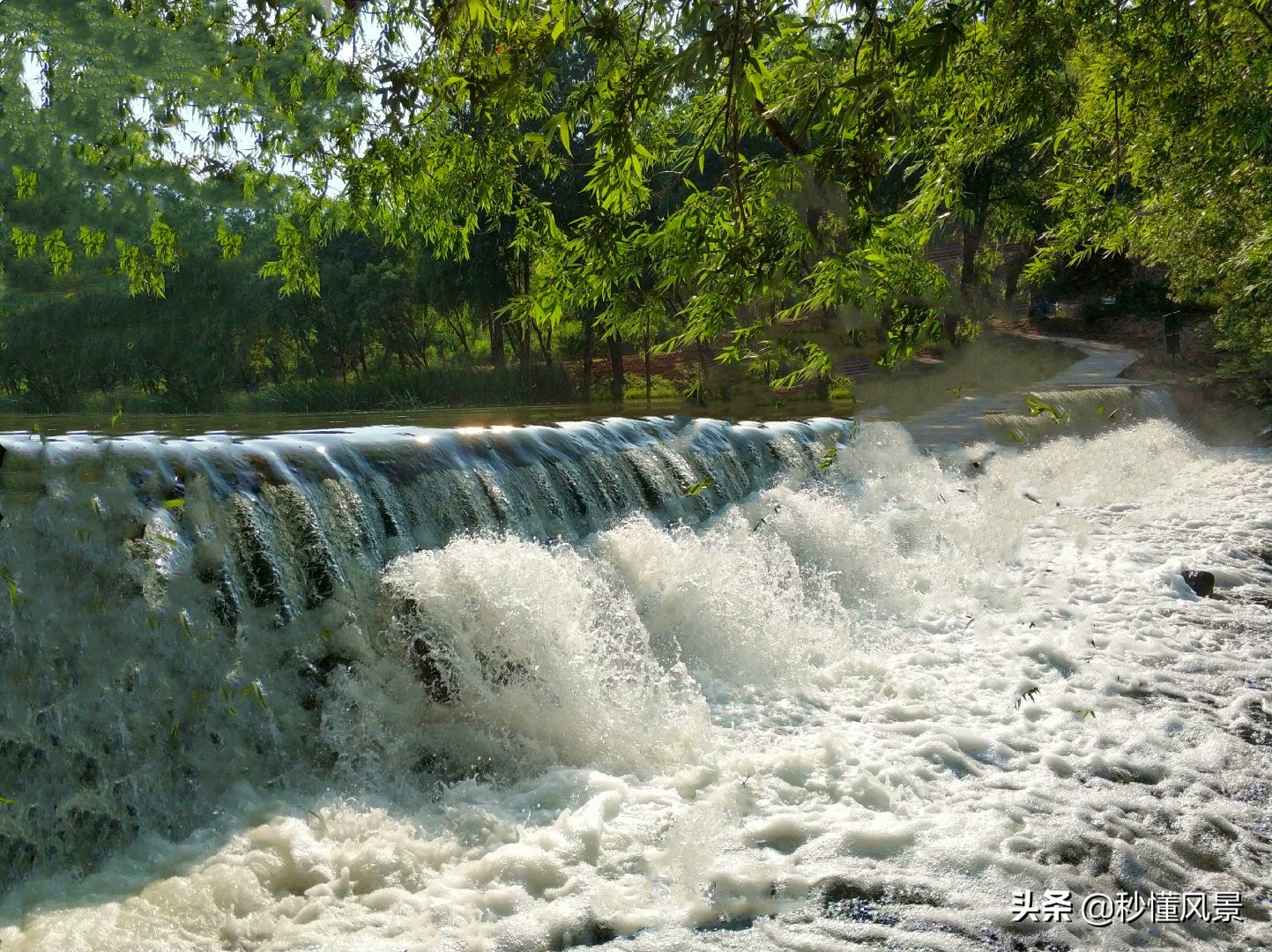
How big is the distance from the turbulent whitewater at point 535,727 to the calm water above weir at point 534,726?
0.07 ft

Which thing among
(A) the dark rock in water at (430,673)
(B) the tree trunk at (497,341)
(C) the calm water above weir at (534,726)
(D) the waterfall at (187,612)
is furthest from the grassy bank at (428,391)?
(A) the dark rock in water at (430,673)

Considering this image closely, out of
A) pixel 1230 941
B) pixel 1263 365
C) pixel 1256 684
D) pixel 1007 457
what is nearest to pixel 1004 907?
pixel 1230 941

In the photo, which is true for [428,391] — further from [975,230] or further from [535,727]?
[535,727]

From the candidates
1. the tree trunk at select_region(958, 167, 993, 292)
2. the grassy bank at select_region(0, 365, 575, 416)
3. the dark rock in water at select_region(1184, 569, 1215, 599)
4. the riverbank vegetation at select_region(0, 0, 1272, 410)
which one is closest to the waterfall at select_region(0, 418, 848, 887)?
the riverbank vegetation at select_region(0, 0, 1272, 410)

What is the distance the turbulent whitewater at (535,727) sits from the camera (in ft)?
13.1

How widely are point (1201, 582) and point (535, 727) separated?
21.6ft

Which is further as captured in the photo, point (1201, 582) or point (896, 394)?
point (896, 394)

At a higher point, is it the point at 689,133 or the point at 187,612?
the point at 689,133

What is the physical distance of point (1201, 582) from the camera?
28.1 ft

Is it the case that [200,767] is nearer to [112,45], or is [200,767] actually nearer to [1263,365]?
[112,45]

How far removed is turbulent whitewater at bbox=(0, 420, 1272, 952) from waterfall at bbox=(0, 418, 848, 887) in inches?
0.8

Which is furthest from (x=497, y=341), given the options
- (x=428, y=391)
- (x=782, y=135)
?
(x=782, y=135)

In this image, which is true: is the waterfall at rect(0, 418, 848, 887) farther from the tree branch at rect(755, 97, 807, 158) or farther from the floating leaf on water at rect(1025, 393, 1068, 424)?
the floating leaf on water at rect(1025, 393, 1068, 424)

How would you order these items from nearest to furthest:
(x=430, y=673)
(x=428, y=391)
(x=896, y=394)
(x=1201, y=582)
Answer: (x=430, y=673) < (x=1201, y=582) < (x=896, y=394) < (x=428, y=391)
